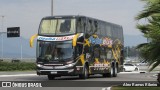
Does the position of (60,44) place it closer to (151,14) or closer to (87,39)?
(87,39)

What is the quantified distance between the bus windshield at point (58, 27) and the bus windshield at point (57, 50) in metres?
0.70

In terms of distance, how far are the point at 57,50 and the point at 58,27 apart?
4.87 feet

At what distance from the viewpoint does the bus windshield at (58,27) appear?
31.5 meters

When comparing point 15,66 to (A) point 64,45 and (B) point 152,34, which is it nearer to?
(A) point 64,45

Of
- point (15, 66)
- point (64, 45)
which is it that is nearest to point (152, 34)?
point (64, 45)

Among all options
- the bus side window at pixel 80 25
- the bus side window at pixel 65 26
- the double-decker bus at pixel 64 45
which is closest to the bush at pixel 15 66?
the double-decker bus at pixel 64 45

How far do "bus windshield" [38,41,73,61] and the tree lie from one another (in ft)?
29.3

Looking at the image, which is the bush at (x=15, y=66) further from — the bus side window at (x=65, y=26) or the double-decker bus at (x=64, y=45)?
the bus side window at (x=65, y=26)

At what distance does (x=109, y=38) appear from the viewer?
38.0 metres

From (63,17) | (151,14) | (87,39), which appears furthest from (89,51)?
(151,14)

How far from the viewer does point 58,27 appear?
1248 inches

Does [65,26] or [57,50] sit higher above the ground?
[65,26]

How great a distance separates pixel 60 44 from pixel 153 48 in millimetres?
11037

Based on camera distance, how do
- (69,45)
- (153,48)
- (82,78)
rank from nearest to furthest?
(153,48) → (69,45) → (82,78)
